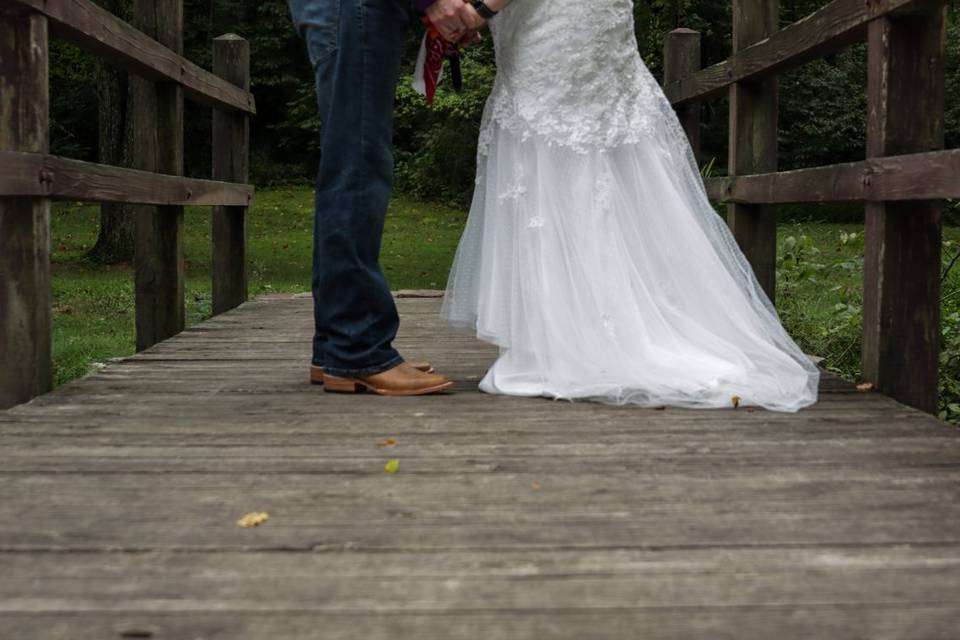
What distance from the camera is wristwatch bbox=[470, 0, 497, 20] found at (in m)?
3.07

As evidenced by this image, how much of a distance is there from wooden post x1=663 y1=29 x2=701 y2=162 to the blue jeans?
2827 mm

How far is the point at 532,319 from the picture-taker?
317cm

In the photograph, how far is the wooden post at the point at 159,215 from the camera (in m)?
4.58

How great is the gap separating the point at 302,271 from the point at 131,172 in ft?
26.0

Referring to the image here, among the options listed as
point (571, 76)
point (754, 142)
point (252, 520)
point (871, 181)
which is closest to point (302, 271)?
point (754, 142)

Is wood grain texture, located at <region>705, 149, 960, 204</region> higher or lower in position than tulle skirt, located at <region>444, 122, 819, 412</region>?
higher

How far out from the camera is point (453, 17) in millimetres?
3014

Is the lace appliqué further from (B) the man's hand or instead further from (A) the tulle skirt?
(B) the man's hand

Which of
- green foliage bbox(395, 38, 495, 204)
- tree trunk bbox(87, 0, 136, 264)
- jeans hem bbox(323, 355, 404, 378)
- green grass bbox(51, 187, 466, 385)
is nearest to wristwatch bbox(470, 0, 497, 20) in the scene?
jeans hem bbox(323, 355, 404, 378)

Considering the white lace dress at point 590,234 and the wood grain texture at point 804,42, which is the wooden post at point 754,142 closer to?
the wood grain texture at point 804,42

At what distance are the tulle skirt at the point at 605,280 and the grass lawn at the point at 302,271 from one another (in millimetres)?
1469

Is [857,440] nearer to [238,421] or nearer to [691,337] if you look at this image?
[691,337]

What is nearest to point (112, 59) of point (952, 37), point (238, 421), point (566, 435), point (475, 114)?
point (238, 421)

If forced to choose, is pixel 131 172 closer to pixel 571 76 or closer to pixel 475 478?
pixel 571 76
